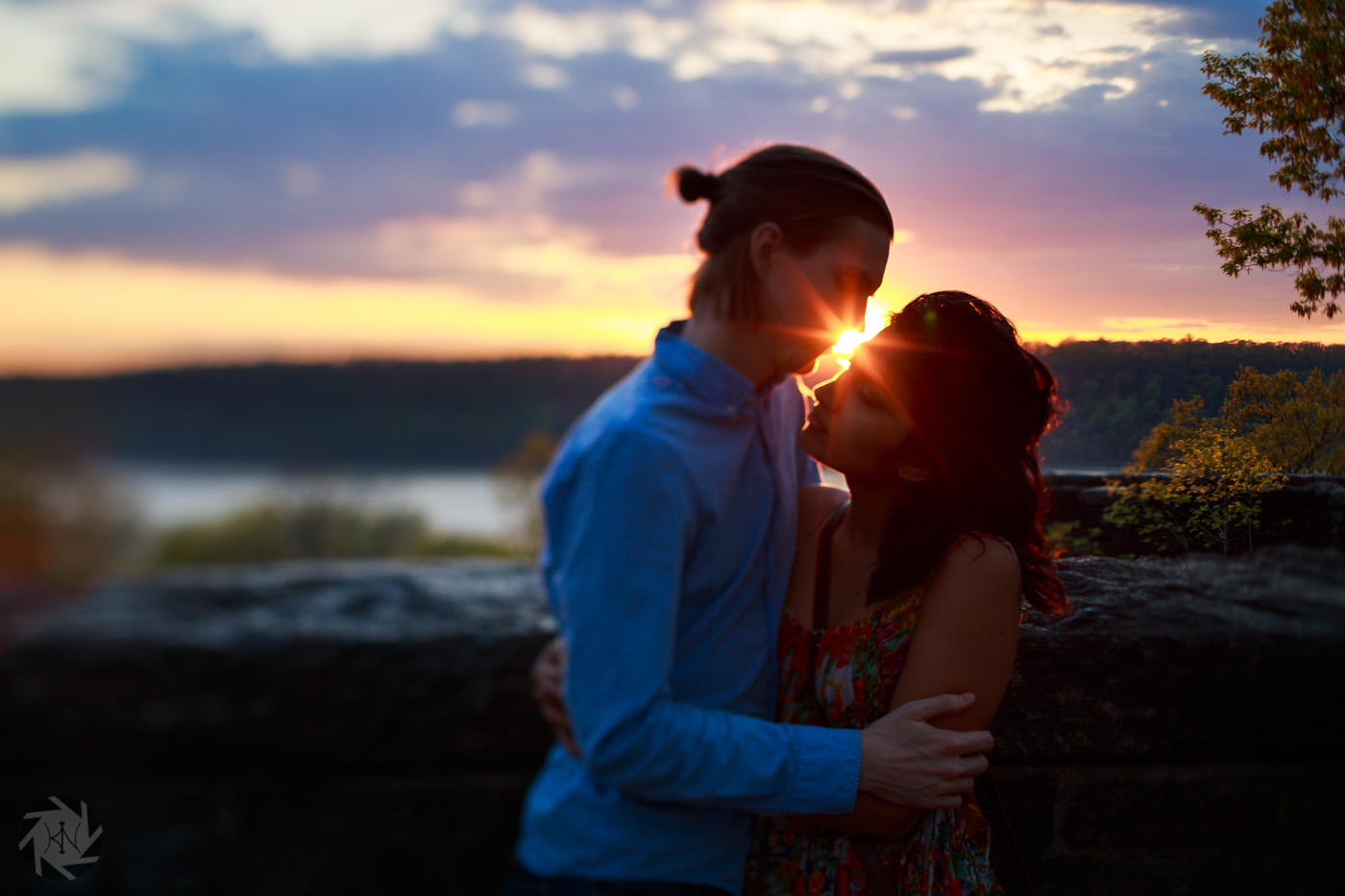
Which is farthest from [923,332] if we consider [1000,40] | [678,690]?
[678,690]

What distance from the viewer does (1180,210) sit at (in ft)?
5.89

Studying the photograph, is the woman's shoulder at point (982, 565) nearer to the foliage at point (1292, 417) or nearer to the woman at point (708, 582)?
the woman at point (708, 582)

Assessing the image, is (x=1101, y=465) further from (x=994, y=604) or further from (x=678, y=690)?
(x=678, y=690)

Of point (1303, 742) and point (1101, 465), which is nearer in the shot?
point (1303, 742)

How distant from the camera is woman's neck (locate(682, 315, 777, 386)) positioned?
65.9 inches

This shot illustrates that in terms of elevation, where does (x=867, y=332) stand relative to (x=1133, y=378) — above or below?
above

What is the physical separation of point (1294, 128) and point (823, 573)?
1.39 m

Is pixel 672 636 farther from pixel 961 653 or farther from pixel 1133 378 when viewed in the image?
pixel 1133 378

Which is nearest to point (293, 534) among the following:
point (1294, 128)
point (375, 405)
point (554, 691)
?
point (375, 405)

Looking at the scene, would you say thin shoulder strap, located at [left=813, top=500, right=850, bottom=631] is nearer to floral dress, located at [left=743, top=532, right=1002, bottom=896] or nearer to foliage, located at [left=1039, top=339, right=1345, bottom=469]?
floral dress, located at [left=743, top=532, right=1002, bottom=896]

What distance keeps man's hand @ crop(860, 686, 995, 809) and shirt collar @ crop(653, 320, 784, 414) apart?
0.71 meters

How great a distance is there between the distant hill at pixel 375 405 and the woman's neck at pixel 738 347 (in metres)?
0.75

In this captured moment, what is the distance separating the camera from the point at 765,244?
5.44ft

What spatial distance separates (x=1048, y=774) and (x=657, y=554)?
1.16 meters
